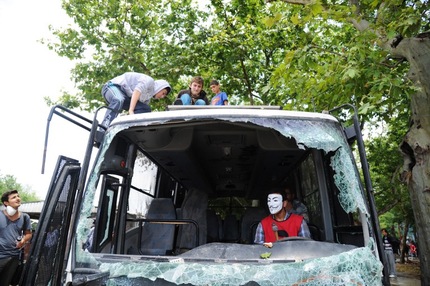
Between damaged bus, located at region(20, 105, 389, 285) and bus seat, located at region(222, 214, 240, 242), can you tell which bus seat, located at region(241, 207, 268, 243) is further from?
bus seat, located at region(222, 214, 240, 242)

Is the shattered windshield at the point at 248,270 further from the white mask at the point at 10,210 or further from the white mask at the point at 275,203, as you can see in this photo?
the white mask at the point at 10,210

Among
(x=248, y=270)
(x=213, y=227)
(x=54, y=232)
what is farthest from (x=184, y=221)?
(x=213, y=227)

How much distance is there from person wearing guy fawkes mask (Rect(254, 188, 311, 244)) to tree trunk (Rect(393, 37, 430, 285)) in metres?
3.68

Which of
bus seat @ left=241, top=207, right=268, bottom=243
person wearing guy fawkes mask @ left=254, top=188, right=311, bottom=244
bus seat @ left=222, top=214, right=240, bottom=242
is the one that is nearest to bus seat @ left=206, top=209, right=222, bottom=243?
A: bus seat @ left=222, top=214, right=240, bottom=242

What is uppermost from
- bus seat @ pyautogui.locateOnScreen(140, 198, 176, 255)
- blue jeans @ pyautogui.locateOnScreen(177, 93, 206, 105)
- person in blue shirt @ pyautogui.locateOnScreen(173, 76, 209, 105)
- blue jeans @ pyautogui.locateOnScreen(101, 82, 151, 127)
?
person in blue shirt @ pyautogui.locateOnScreen(173, 76, 209, 105)

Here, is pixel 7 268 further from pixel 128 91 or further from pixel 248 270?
pixel 248 270

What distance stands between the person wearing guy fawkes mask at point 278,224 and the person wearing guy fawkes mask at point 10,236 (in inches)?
128

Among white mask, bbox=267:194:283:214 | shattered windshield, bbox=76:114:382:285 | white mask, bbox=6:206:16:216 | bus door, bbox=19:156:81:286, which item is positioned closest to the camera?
shattered windshield, bbox=76:114:382:285

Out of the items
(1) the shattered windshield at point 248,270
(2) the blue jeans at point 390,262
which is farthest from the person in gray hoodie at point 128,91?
(2) the blue jeans at point 390,262

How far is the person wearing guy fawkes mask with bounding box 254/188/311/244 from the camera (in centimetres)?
400

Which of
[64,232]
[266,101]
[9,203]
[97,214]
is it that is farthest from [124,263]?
[266,101]

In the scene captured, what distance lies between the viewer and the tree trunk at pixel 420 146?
22.0 ft

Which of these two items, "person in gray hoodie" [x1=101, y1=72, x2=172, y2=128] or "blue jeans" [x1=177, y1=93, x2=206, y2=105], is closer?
"person in gray hoodie" [x1=101, y1=72, x2=172, y2=128]

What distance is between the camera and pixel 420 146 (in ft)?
22.9
